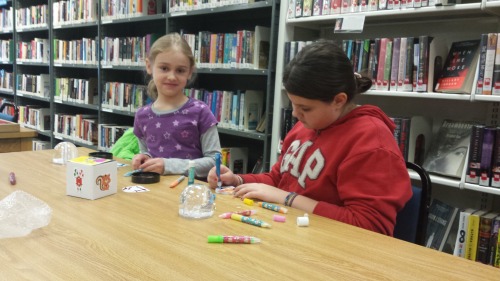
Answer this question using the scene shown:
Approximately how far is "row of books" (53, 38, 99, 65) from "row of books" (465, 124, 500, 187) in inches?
131

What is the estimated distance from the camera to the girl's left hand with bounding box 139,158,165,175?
1467 millimetres

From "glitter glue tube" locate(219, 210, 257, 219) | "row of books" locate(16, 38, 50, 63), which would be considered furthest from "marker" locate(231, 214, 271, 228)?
"row of books" locate(16, 38, 50, 63)

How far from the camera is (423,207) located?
46.1 inches

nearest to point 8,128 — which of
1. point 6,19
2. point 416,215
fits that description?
point 416,215

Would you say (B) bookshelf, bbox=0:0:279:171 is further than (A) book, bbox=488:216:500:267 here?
Yes

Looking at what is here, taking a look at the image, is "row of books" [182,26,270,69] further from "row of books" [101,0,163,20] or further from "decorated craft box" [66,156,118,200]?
"decorated craft box" [66,156,118,200]

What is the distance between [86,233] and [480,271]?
78 cm

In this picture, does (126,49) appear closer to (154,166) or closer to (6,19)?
(154,166)

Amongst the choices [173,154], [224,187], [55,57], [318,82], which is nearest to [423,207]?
[318,82]

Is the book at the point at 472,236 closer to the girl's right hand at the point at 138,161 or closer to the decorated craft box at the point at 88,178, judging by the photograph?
the girl's right hand at the point at 138,161

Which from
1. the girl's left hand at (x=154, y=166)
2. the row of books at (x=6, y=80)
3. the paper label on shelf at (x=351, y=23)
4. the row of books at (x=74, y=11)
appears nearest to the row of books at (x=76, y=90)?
the row of books at (x=74, y=11)

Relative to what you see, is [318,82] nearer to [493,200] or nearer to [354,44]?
[354,44]

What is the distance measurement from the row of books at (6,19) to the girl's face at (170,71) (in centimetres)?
453

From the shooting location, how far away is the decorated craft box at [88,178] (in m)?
1.15
